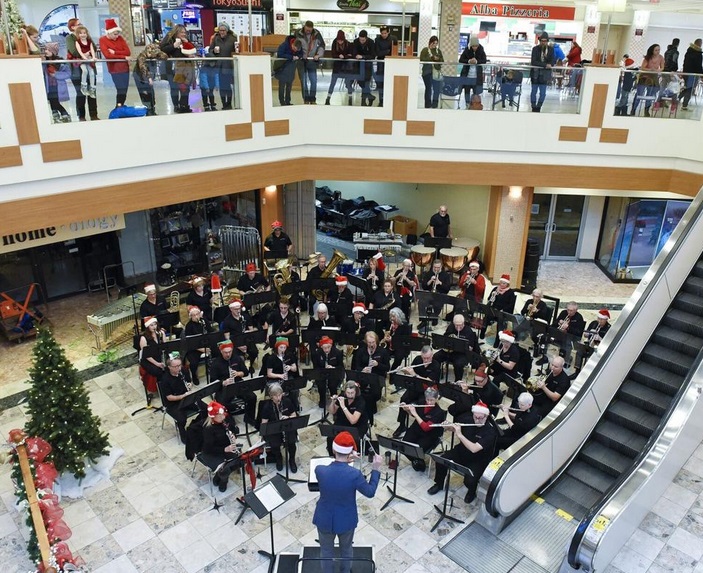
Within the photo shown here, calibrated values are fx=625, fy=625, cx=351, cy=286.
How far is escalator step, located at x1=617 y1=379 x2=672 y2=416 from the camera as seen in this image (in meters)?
9.73

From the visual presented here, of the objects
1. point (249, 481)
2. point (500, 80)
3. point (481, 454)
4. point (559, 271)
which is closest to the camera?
point (481, 454)

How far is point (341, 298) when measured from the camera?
13.6 metres

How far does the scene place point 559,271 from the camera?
→ 19812 mm

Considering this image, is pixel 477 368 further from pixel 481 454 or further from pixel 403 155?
pixel 403 155

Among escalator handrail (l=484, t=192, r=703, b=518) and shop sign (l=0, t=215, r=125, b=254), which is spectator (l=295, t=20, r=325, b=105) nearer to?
shop sign (l=0, t=215, r=125, b=254)

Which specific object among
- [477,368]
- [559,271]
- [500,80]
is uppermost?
[500,80]

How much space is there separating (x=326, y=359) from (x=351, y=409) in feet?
6.06

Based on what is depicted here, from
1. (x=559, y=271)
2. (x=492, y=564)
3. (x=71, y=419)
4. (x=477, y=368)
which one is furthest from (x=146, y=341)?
(x=559, y=271)

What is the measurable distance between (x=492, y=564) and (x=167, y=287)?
36.5 feet

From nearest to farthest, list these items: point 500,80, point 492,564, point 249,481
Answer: point 492,564
point 249,481
point 500,80

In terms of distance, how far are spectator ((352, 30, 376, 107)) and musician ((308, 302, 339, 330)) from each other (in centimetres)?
604

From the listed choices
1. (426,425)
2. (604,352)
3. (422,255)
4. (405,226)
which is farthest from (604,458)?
(405,226)

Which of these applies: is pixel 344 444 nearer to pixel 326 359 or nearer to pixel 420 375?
pixel 420 375

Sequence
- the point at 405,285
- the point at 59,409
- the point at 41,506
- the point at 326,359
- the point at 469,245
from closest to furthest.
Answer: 1. the point at 41,506
2. the point at 59,409
3. the point at 326,359
4. the point at 405,285
5. the point at 469,245
